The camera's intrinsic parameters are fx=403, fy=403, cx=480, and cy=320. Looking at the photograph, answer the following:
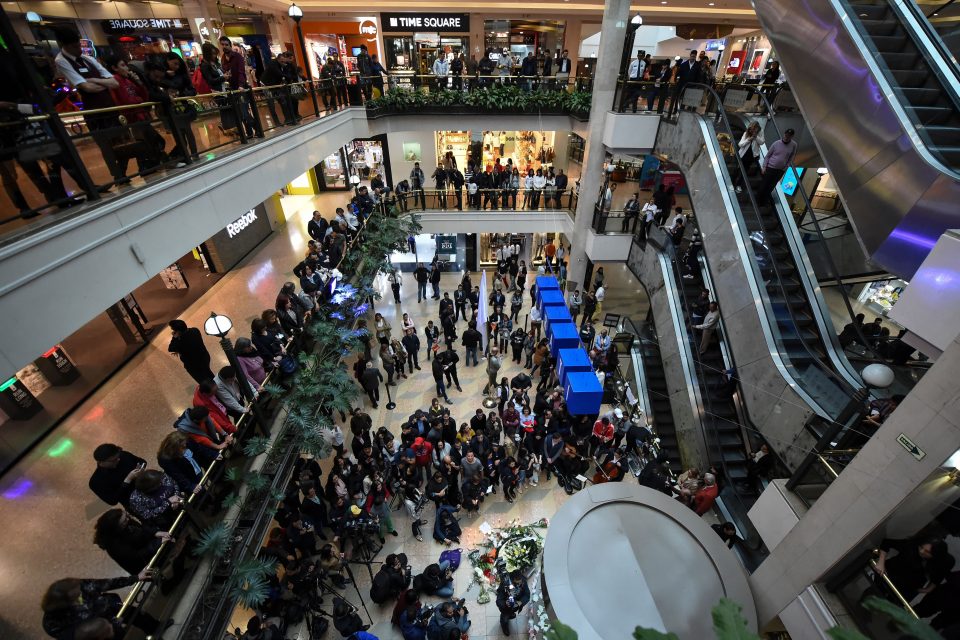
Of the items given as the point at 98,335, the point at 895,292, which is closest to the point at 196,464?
the point at 98,335

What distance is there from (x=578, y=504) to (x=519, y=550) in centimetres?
252

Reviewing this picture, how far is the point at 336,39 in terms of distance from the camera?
18219mm

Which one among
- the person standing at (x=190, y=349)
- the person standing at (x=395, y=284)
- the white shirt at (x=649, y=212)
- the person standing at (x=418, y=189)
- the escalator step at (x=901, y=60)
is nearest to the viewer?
the person standing at (x=190, y=349)

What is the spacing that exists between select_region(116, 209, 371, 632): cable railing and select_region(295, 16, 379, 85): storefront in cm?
1685

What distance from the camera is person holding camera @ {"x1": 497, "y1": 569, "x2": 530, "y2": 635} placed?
18.6ft

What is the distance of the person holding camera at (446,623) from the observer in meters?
5.09

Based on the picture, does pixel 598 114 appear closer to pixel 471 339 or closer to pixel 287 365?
pixel 471 339

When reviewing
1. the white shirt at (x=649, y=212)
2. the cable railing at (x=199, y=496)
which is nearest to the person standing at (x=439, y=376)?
the cable railing at (x=199, y=496)

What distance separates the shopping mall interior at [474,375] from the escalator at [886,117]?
0.04 metres

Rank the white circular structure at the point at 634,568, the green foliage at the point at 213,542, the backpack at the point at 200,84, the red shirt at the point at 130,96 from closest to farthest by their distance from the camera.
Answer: the white circular structure at the point at 634,568
the green foliage at the point at 213,542
the red shirt at the point at 130,96
the backpack at the point at 200,84

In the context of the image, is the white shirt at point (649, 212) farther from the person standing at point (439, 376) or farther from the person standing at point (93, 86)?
the person standing at point (93, 86)

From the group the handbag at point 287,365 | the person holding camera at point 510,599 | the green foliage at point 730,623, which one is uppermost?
the green foliage at point 730,623

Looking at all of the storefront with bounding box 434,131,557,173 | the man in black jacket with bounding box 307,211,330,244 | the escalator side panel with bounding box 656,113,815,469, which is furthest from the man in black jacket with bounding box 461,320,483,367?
the storefront with bounding box 434,131,557,173

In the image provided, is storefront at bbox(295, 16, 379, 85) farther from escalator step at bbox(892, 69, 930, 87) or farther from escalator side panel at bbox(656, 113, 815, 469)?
escalator step at bbox(892, 69, 930, 87)
